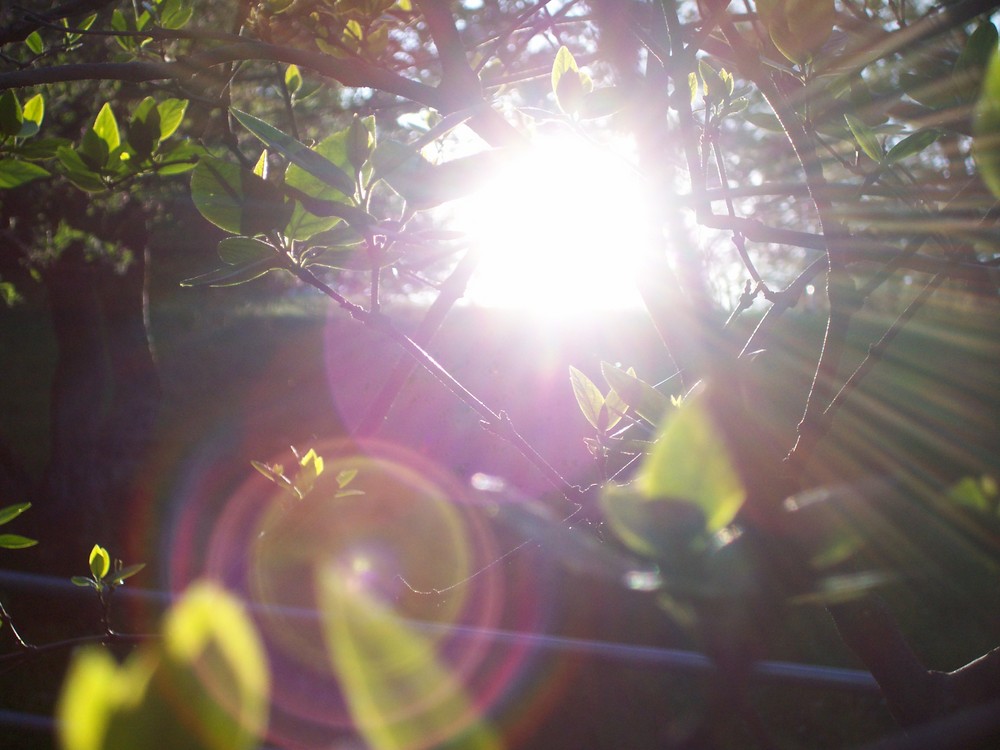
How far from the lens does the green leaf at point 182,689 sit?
0.77 feet

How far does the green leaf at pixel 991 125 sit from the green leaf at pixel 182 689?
36cm

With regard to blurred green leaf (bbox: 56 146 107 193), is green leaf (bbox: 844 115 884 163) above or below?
above

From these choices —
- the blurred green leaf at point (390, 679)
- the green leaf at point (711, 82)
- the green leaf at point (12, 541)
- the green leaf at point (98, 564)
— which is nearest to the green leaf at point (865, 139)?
the green leaf at point (711, 82)

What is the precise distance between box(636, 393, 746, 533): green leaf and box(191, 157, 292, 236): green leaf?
1.70ft

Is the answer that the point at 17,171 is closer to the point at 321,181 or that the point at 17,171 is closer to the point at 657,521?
the point at 321,181

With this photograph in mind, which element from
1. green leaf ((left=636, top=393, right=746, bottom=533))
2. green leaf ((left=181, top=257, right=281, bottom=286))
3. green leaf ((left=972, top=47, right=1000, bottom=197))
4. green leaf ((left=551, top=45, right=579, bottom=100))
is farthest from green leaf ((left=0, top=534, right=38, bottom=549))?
green leaf ((left=972, top=47, right=1000, bottom=197))

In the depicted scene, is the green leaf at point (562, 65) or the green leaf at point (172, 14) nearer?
the green leaf at point (562, 65)

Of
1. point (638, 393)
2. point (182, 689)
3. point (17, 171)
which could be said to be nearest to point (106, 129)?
point (17, 171)

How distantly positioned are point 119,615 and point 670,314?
404 centimetres

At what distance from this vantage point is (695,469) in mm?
296

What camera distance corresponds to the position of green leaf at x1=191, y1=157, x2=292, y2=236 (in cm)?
68

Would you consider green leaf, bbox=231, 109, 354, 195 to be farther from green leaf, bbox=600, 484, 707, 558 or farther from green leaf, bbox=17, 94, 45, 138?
green leaf, bbox=17, 94, 45, 138

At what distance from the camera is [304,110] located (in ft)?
16.2

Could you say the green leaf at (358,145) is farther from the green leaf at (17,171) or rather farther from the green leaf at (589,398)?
the green leaf at (17,171)
